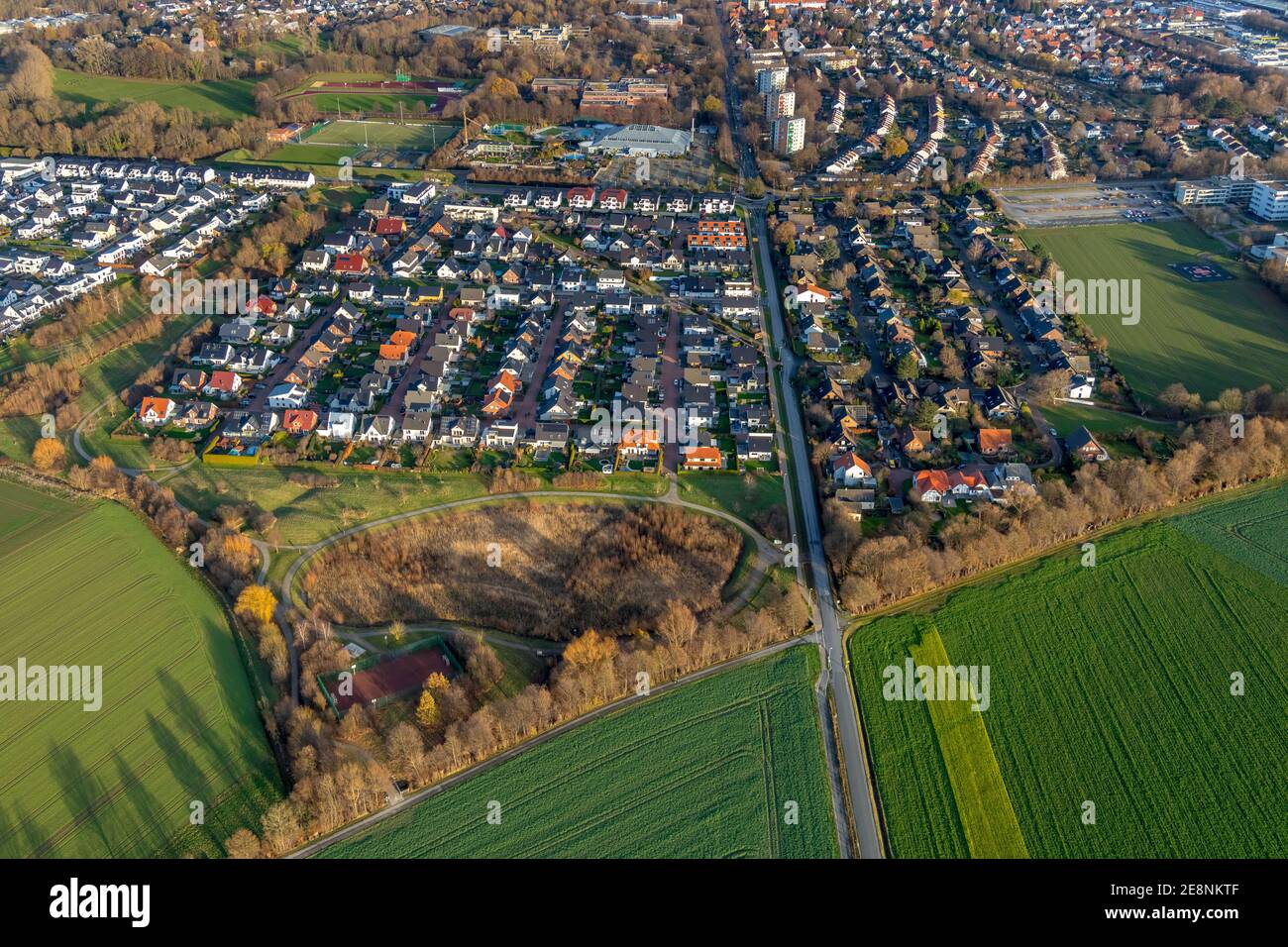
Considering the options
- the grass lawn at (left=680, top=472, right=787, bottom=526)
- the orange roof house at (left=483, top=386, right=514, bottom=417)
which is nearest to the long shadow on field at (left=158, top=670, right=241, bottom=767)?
the orange roof house at (left=483, top=386, right=514, bottom=417)

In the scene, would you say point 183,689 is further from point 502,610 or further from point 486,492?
point 486,492

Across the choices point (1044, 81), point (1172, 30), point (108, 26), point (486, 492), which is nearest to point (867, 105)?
point (1044, 81)

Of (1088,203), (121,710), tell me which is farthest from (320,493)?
(1088,203)

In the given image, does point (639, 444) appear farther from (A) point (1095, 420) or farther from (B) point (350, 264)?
(B) point (350, 264)

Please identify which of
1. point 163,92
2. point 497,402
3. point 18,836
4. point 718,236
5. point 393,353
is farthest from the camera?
point 163,92

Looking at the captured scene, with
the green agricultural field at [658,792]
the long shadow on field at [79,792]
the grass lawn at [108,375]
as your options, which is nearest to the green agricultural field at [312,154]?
the grass lawn at [108,375]

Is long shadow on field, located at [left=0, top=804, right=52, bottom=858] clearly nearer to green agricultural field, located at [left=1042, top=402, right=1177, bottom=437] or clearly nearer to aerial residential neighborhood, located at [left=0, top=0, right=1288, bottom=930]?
aerial residential neighborhood, located at [left=0, top=0, right=1288, bottom=930]
